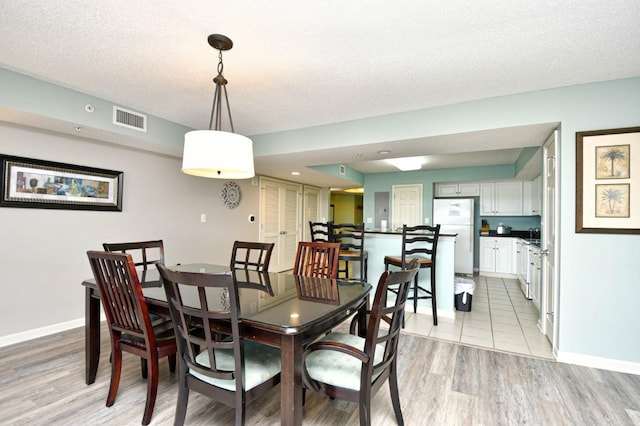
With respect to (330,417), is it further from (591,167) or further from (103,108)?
(103,108)

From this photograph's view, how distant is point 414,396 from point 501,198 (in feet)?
18.4

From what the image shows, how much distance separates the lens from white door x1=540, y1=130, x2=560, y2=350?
2686 mm

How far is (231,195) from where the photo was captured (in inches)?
197

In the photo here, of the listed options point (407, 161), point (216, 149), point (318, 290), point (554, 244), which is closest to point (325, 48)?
point (216, 149)

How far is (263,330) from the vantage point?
1408 mm

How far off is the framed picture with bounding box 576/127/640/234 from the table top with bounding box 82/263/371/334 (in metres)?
1.97

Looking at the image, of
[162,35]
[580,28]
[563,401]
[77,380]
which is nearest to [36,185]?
[77,380]

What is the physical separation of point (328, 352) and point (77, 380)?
6.25 ft

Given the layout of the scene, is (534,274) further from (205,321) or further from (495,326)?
(205,321)

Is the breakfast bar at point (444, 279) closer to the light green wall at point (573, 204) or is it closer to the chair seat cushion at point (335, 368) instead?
the light green wall at point (573, 204)

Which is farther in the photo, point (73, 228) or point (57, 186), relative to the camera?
point (73, 228)

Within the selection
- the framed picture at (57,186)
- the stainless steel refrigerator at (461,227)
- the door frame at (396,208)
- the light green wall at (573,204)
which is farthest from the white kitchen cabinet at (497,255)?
the framed picture at (57,186)

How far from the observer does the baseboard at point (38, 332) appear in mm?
2723

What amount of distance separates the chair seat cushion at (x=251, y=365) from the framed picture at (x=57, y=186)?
257cm
